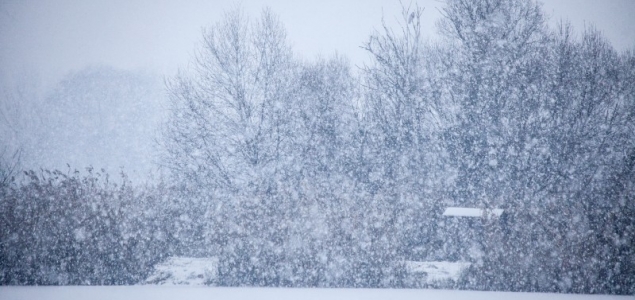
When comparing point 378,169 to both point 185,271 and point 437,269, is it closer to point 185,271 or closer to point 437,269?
point 437,269

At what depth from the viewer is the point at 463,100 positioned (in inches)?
434

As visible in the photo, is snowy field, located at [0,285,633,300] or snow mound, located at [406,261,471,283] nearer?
snowy field, located at [0,285,633,300]

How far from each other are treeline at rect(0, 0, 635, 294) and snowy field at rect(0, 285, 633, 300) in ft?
1.70

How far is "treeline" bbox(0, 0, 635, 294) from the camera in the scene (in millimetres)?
6285

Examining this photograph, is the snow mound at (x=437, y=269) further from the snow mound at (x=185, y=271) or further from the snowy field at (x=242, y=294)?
the snow mound at (x=185, y=271)

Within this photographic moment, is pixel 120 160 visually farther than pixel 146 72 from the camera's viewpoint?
No

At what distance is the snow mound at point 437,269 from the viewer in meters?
6.42

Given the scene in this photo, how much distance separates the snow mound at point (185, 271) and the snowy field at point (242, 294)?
0.91 metres

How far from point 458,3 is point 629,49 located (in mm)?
5770

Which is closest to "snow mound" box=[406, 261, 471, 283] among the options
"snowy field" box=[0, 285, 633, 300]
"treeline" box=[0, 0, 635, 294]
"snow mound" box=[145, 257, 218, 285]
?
"treeline" box=[0, 0, 635, 294]

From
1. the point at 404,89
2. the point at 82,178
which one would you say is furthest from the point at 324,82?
the point at 82,178

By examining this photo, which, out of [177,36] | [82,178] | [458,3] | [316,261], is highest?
[177,36]

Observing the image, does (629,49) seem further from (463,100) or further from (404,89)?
(404,89)

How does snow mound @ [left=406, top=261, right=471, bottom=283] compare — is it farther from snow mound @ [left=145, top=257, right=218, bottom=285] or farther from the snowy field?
snow mound @ [left=145, top=257, right=218, bottom=285]
